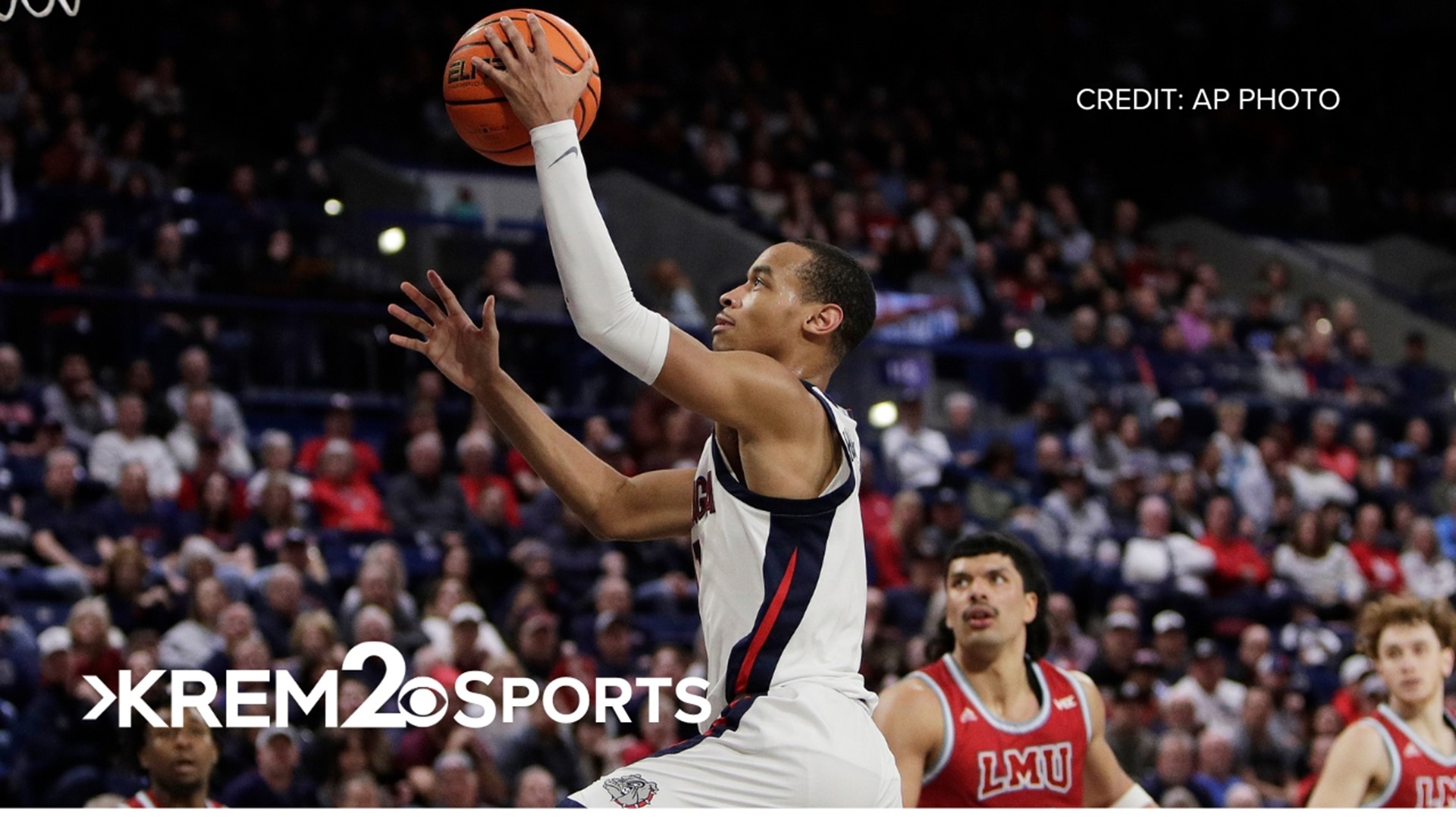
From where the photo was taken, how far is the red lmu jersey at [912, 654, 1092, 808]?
4.59 metres

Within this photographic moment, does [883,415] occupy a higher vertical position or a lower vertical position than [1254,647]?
higher

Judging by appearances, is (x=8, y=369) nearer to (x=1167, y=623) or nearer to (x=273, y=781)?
(x=273, y=781)

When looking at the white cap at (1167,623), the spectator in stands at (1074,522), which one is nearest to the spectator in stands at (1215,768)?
the white cap at (1167,623)

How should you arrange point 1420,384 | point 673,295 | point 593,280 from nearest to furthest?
point 593,280, point 673,295, point 1420,384

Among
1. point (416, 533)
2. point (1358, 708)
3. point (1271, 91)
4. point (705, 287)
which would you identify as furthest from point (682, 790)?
point (1271, 91)

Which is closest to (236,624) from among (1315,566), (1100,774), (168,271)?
(168,271)

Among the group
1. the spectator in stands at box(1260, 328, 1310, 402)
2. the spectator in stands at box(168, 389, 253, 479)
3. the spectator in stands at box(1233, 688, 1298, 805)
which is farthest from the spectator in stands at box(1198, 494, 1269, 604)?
the spectator in stands at box(168, 389, 253, 479)

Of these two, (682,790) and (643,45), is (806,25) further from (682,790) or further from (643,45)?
(682,790)

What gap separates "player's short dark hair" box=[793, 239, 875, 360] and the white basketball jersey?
0.71 ft

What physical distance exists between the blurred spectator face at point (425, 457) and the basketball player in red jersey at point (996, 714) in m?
4.72

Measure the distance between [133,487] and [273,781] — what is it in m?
2.12

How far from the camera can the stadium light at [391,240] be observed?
11.0 m

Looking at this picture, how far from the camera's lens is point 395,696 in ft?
24.8

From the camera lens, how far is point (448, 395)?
402 inches
